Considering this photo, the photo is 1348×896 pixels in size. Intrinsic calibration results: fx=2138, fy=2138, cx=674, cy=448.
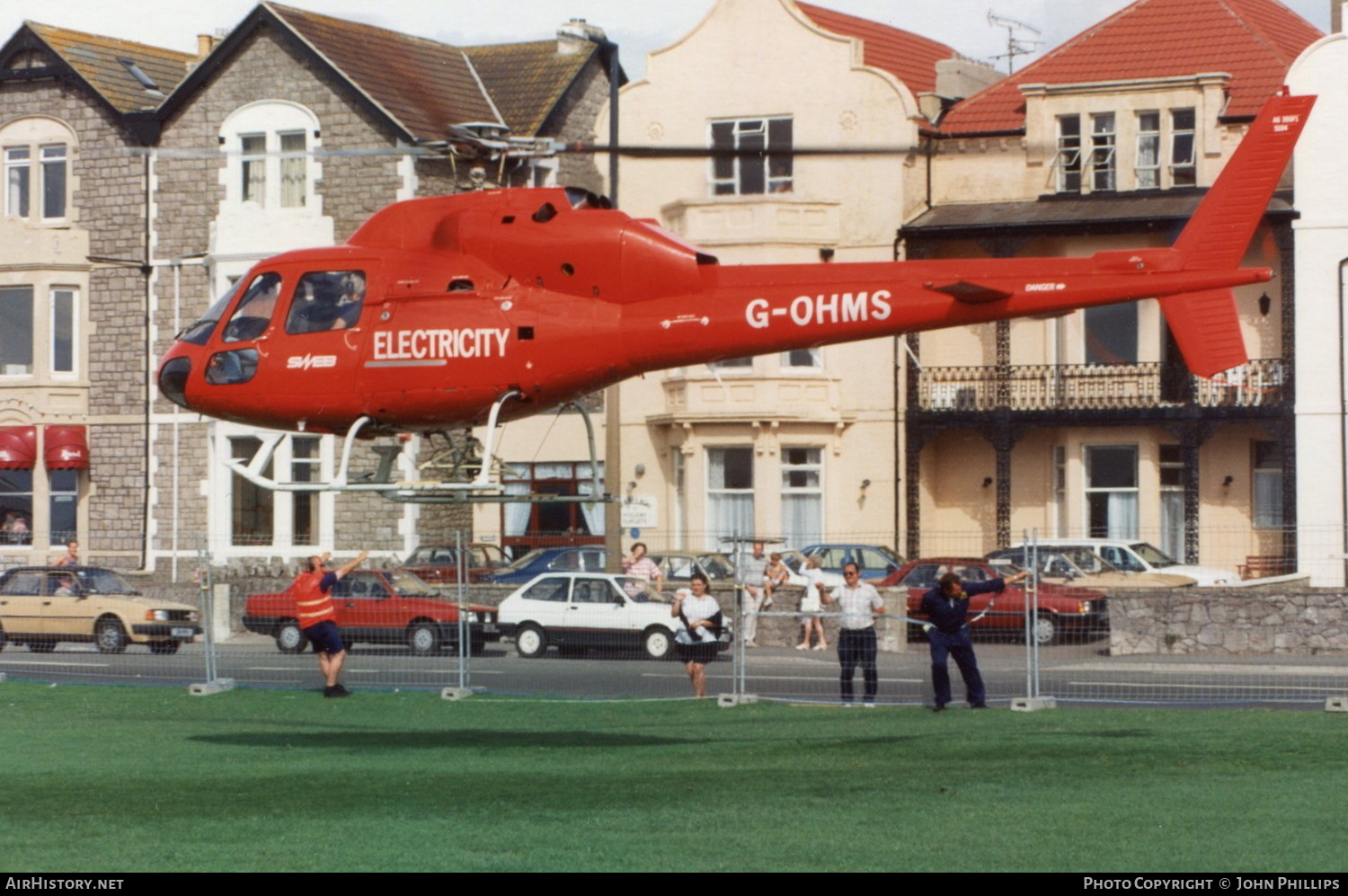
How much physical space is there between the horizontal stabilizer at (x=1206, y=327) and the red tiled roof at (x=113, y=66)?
34247 millimetres

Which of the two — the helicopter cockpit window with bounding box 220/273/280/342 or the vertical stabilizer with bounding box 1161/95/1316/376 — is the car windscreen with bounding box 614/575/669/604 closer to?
the helicopter cockpit window with bounding box 220/273/280/342

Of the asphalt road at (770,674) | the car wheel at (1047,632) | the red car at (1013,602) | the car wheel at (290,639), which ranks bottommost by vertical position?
the asphalt road at (770,674)

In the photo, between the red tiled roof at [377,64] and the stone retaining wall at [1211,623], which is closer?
the stone retaining wall at [1211,623]

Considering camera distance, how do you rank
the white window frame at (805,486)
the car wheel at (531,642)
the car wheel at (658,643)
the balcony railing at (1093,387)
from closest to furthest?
the car wheel at (658,643), the car wheel at (531,642), the balcony railing at (1093,387), the white window frame at (805,486)

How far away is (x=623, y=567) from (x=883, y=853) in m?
20.6

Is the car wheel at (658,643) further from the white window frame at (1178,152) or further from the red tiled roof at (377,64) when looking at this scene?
the white window frame at (1178,152)

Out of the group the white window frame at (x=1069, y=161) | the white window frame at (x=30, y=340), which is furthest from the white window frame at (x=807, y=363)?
the white window frame at (x=30, y=340)

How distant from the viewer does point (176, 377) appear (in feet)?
64.8

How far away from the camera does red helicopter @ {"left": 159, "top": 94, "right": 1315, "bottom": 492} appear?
60.3 ft

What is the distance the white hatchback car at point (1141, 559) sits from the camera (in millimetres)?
35938

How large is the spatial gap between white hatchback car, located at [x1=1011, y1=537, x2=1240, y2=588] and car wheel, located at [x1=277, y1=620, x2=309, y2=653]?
12295mm

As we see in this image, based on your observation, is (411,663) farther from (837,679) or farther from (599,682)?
(837,679)

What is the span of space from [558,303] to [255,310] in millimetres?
2870

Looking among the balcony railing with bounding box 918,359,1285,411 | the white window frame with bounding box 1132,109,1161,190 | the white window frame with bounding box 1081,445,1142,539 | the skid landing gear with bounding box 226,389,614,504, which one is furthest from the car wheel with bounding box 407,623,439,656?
the white window frame with bounding box 1132,109,1161,190
